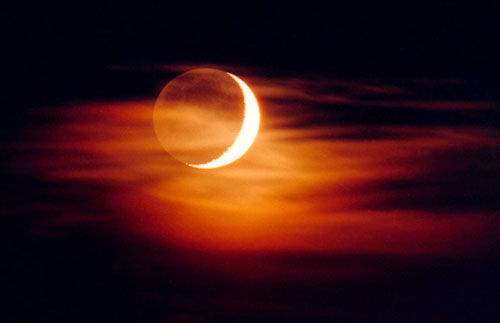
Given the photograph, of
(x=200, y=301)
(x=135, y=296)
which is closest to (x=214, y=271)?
(x=200, y=301)

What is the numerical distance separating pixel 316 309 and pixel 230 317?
9.50 feet

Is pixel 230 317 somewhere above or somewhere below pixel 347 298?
below

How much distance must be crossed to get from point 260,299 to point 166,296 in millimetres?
2781

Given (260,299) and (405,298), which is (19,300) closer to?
(260,299)

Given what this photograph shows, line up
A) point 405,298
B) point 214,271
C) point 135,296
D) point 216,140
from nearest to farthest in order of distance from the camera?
point 216,140, point 214,271, point 135,296, point 405,298

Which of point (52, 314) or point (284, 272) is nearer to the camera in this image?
point (284, 272)

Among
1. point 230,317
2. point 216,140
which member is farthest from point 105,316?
point 216,140

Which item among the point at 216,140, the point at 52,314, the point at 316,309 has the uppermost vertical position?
the point at 316,309

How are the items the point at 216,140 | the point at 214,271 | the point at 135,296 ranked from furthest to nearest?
the point at 135,296 < the point at 214,271 < the point at 216,140

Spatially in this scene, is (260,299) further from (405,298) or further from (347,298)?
(405,298)

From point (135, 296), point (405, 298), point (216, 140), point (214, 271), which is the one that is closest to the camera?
point (216, 140)

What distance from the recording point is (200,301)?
19750mm

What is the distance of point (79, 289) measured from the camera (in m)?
21.8

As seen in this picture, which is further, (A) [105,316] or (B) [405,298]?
(B) [405,298]
